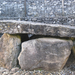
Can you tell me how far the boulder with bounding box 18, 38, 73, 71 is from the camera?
197 centimetres

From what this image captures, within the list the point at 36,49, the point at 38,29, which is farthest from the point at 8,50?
the point at 38,29

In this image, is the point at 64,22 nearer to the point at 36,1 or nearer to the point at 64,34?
the point at 64,34

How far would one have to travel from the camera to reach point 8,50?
6.98 feet

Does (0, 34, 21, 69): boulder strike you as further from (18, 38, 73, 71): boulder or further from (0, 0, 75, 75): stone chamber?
(18, 38, 73, 71): boulder

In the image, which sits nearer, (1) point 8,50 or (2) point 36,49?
(2) point 36,49

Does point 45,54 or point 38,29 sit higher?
point 38,29

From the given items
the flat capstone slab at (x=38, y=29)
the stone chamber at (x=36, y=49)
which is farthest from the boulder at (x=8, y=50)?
the flat capstone slab at (x=38, y=29)

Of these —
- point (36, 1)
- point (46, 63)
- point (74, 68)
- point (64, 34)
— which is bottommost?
point (74, 68)

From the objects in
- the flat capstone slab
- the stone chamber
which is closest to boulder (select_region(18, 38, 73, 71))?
the stone chamber

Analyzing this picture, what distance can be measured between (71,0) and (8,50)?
468 centimetres

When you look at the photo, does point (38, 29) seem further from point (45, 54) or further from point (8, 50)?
point (8, 50)

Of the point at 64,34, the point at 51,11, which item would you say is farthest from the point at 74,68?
the point at 51,11

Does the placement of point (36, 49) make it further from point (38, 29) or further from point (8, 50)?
point (8, 50)

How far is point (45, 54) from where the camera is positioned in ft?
6.50
